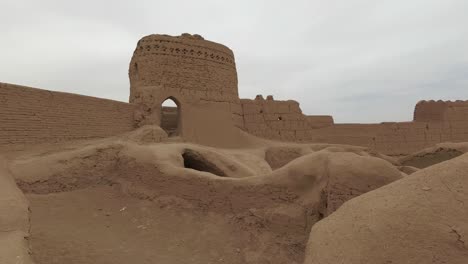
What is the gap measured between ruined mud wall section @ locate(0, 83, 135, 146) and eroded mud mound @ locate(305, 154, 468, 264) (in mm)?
8372

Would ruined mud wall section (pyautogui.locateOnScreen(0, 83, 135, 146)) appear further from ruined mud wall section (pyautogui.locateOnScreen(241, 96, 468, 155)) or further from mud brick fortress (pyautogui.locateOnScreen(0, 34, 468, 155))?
ruined mud wall section (pyautogui.locateOnScreen(241, 96, 468, 155))

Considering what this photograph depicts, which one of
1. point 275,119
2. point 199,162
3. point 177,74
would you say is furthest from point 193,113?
point 199,162

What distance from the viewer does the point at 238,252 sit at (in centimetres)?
641

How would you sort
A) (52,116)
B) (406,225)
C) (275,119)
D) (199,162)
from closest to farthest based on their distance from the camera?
1. (406,225)
2. (199,162)
3. (52,116)
4. (275,119)

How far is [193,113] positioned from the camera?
55.1ft

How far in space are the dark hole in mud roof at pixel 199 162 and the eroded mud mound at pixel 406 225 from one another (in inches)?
225

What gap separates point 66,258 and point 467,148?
1184cm

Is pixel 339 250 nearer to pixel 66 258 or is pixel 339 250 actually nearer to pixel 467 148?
pixel 66 258

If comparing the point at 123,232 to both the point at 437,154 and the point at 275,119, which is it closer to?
the point at 437,154

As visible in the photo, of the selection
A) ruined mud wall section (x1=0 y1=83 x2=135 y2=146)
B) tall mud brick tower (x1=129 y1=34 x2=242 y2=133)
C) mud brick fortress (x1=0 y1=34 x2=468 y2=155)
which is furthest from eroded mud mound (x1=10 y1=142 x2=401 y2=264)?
tall mud brick tower (x1=129 y1=34 x2=242 y2=133)

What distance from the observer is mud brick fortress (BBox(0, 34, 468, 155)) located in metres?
10.6

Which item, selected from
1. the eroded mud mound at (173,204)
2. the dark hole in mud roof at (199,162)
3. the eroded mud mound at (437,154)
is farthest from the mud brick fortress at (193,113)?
the eroded mud mound at (437,154)

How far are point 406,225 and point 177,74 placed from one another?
541 inches

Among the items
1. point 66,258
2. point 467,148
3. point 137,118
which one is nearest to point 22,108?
point 137,118
